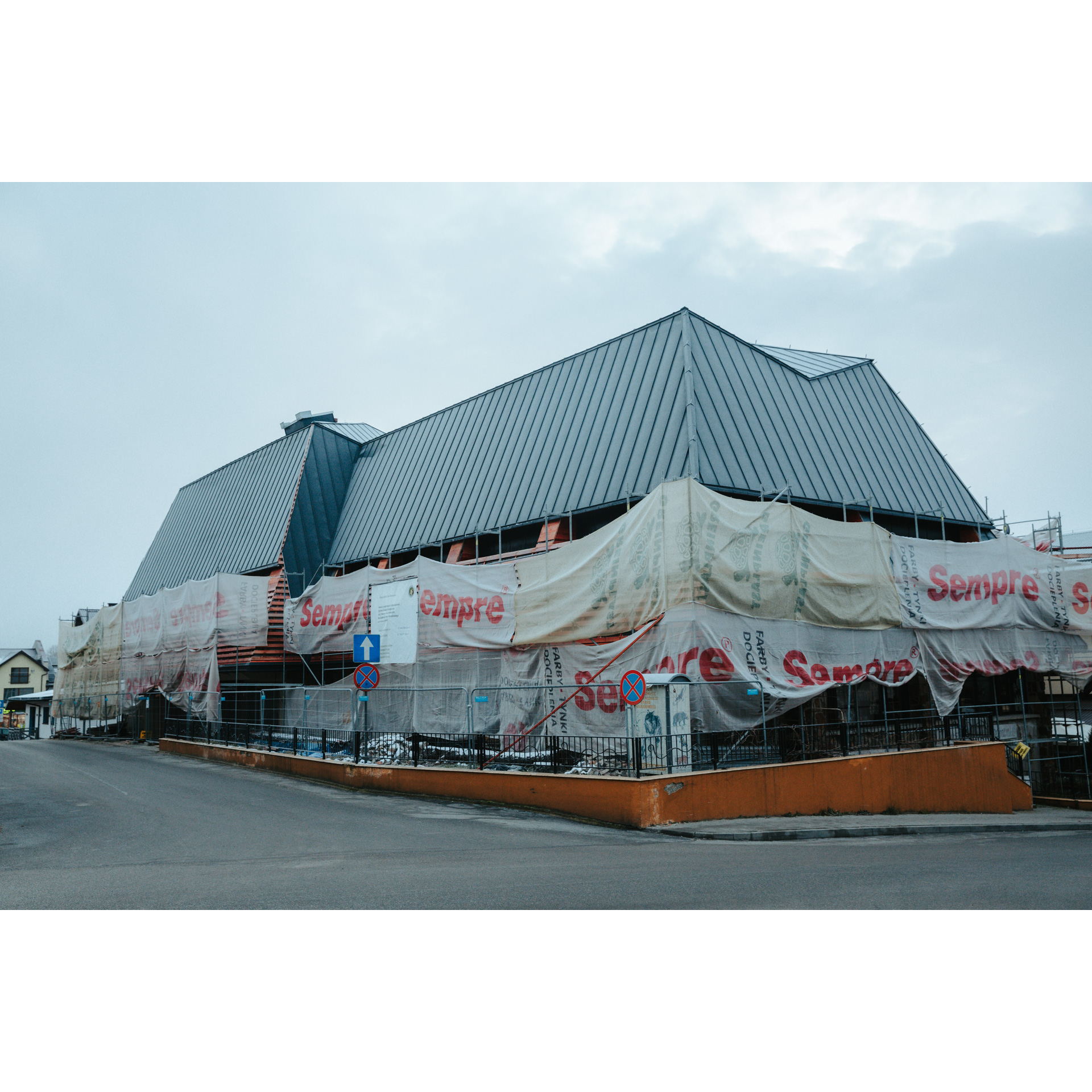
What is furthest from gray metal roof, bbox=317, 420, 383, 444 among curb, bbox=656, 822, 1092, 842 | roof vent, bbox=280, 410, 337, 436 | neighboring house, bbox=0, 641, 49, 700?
neighboring house, bbox=0, 641, 49, 700

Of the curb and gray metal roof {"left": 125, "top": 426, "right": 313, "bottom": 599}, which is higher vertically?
gray metal roof {"left": 125, "top": 426, "right": 313, "bottom": 599}

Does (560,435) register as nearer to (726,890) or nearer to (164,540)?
(726,890)

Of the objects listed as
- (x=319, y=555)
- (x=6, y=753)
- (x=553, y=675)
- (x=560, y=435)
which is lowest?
(x=6, y=753)

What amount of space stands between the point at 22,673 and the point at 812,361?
88.7m

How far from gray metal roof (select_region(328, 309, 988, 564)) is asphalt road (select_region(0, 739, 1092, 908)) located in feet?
30.0

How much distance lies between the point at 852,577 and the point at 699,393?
580 cm

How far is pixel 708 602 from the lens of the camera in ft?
53.5

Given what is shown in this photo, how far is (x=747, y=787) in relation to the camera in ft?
48.7

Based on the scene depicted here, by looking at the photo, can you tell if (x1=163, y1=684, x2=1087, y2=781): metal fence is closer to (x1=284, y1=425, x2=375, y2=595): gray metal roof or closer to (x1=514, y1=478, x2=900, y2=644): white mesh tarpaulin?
(x1=514, y1=478, x2=900, y2=644): white mesh tarpaulin

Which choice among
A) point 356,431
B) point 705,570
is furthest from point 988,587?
point 356,431

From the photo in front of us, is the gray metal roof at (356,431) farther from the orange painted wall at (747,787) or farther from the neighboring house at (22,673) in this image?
the neighboring house at (22,673)

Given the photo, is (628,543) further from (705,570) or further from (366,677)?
(366,677)

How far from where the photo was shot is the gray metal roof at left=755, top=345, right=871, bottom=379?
1067 inches

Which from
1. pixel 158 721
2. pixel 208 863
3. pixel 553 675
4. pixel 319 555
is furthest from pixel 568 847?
pixel 158 721
